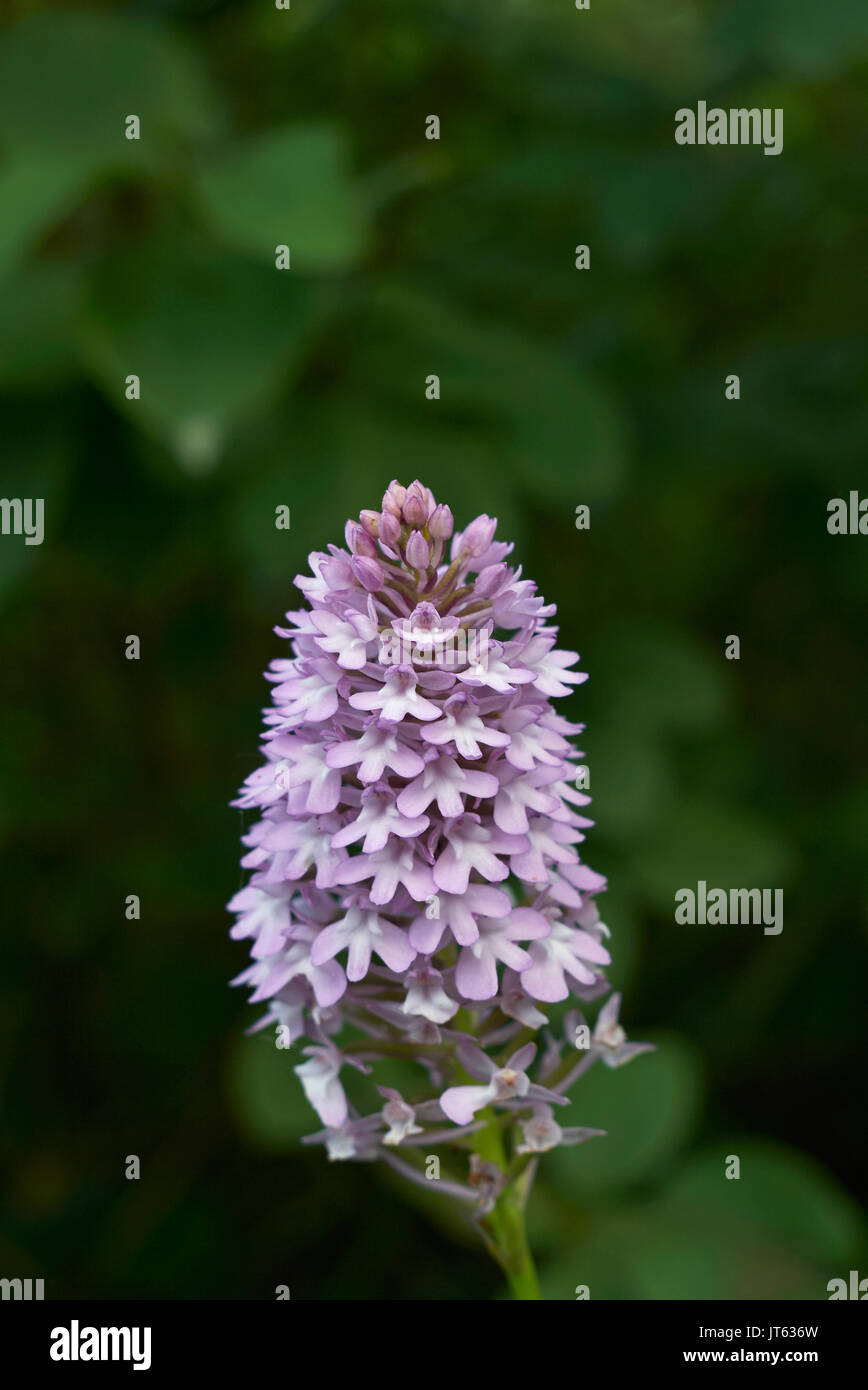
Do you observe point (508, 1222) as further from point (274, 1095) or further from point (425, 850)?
point (274, 1095)

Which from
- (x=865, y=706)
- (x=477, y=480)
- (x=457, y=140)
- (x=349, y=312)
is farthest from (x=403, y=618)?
(x=865, y=706)

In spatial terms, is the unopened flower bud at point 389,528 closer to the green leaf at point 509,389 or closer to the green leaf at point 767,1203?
the green leaf at point 509,389

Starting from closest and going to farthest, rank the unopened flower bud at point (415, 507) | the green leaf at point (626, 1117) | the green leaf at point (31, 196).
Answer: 1. the unopened flower bud at point (415, 507)
2. the green leaf at point (31, 196)
3. the green leaf at point (626, 1117)

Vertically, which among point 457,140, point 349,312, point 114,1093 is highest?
point 457,140

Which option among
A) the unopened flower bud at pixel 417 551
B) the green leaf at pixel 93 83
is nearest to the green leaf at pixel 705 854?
the unopened flower bud at pixel 417 551

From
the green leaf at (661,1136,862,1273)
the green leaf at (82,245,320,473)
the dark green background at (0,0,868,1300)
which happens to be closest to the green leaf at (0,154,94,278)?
the dark green background at (0,0,868,1300)

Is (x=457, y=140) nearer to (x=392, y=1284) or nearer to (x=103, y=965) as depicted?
(x=103, y=965)

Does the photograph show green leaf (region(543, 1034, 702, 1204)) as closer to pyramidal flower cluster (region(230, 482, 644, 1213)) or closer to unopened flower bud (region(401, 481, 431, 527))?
pyramidal flower cluster (region(230, 482, 644, 1213))
